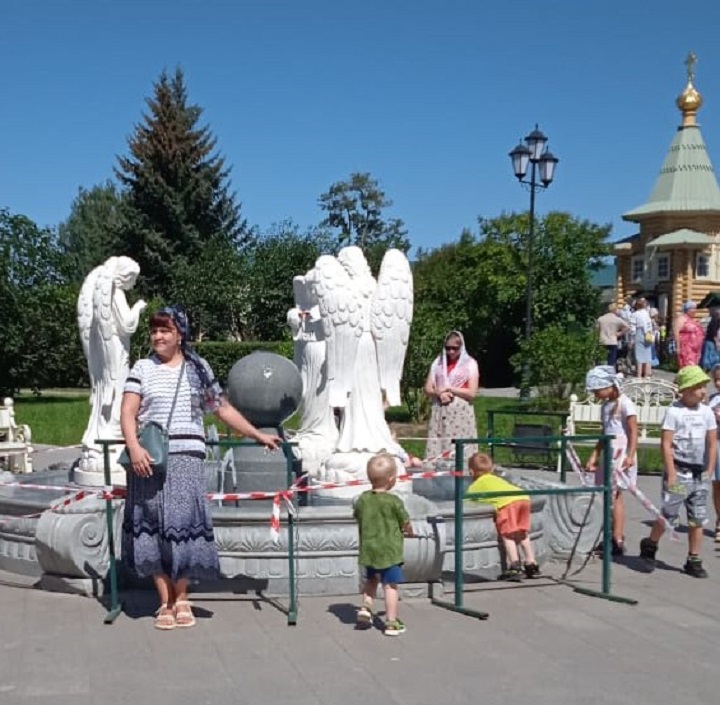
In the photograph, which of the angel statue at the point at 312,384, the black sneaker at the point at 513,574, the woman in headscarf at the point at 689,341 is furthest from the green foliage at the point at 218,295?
the black sneaker at the point at 513,574

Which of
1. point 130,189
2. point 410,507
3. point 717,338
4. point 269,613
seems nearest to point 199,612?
point 269,613

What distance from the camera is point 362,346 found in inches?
323

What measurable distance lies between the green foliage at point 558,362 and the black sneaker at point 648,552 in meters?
10.5

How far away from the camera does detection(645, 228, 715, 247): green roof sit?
1575 inches

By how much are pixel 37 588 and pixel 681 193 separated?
3982 centimetres

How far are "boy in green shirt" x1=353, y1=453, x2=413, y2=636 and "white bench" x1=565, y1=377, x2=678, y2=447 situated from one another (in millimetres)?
8364

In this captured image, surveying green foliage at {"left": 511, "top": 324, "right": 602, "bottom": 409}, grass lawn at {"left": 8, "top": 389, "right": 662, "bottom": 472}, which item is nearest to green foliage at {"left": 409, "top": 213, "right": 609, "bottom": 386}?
grass lawn at {"left": 8, "top": 389, "right": 662, "bottom": 472}

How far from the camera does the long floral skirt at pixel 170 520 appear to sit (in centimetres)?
568

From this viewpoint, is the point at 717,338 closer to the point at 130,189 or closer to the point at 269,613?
the point at 269,613

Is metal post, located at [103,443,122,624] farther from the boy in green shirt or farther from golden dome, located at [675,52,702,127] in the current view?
golden dome, located at [675,52,702,127]

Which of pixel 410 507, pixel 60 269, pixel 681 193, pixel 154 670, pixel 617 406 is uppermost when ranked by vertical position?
pixel 681 193

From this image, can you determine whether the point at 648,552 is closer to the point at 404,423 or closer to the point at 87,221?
the point at 404,423

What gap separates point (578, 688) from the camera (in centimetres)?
481

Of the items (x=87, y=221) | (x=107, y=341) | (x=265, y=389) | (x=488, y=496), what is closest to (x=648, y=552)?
(x=488, y=496)
